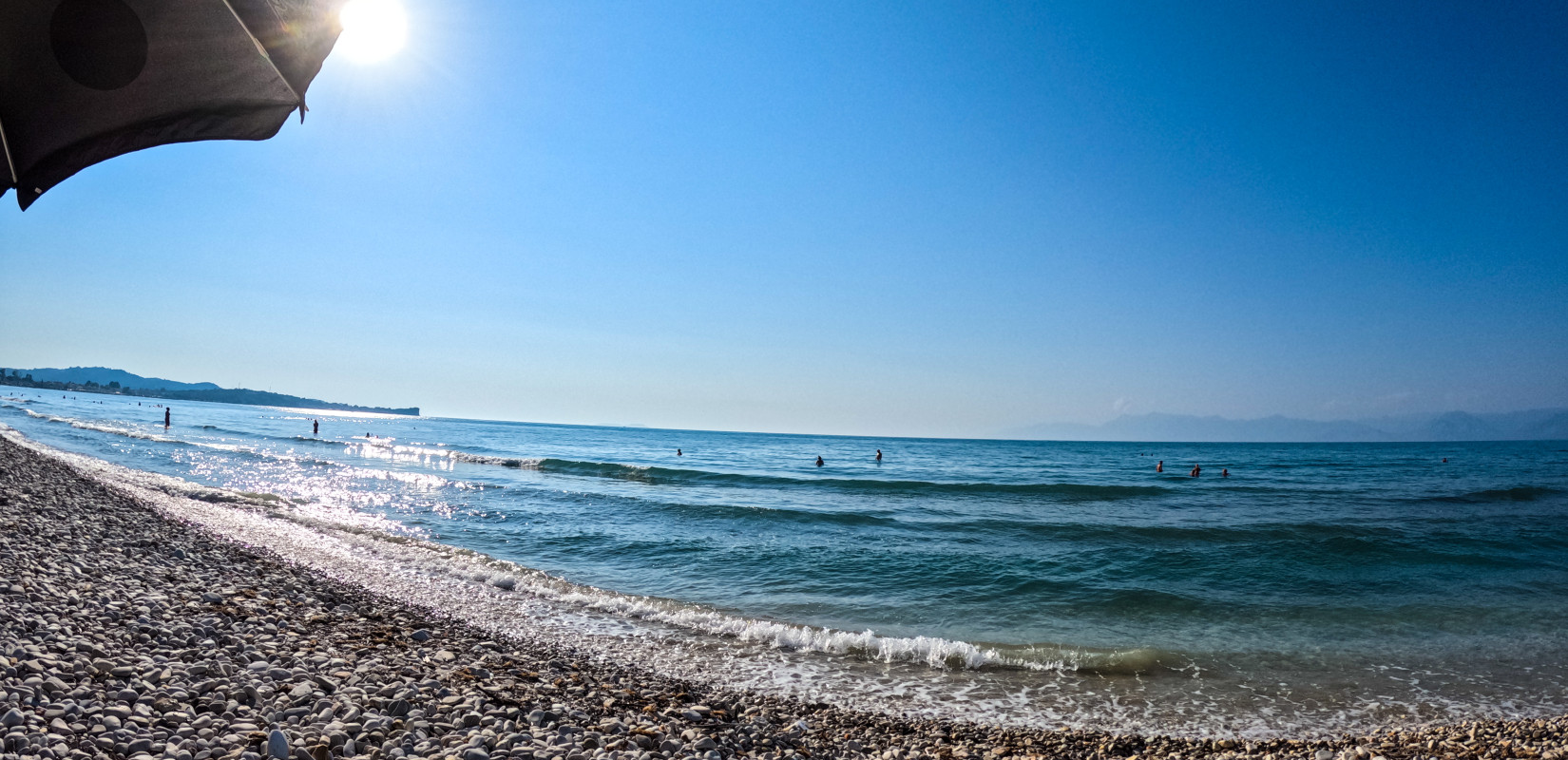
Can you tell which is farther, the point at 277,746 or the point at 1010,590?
the point at 1010,590

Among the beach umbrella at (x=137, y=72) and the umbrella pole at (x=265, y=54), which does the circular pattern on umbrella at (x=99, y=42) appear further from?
the umbrella pole at (x=265, y=54)

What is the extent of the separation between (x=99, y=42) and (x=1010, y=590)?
13.1 meters

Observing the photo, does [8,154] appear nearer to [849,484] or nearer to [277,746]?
[277,746]

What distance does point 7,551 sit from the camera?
7570 mm

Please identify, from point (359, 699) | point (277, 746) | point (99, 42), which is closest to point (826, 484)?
point (359, 699)

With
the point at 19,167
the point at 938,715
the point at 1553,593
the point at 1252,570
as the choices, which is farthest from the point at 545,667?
the point at 1553,593

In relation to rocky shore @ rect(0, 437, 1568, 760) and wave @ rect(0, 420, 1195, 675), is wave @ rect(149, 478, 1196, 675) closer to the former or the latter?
wave @ rect(0, 420, 1195, 675)

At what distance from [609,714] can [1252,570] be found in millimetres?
15377

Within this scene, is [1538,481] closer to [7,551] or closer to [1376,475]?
[1376,475]

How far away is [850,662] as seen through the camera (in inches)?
326

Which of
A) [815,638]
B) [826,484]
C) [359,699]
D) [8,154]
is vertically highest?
[8,154]

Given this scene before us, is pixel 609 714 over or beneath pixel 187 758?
beneath

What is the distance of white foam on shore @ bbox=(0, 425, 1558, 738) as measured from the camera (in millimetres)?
6855

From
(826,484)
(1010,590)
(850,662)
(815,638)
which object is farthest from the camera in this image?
(826,484)
